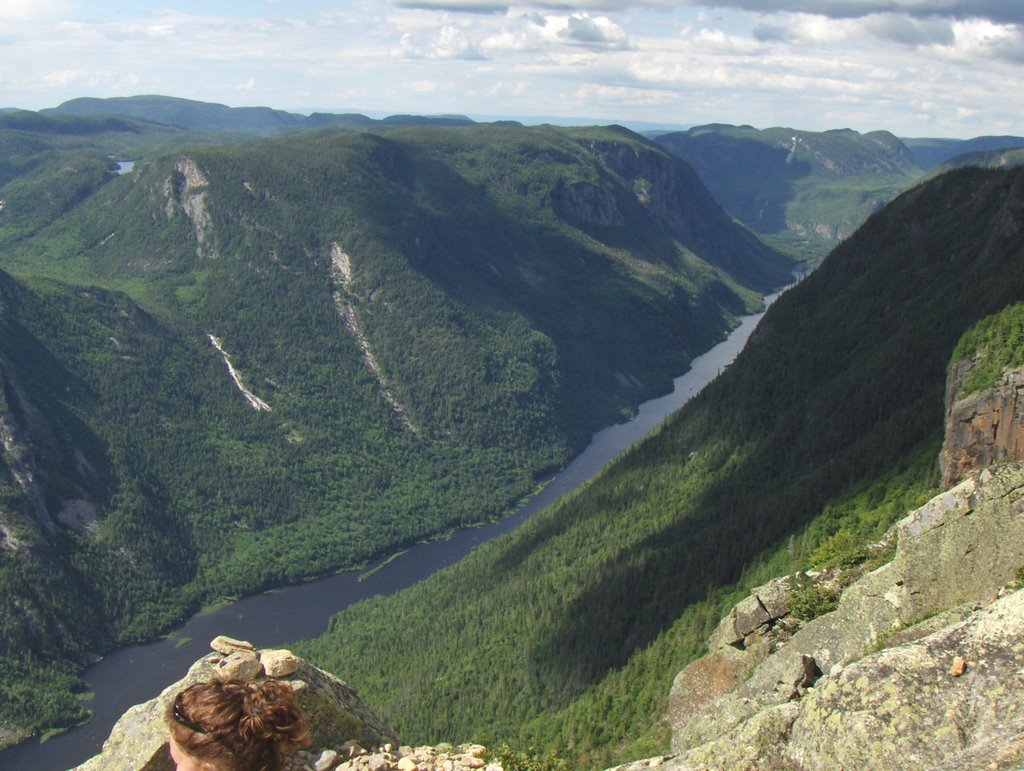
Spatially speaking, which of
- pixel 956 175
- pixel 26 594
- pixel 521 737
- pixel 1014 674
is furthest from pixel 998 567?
pixel 26 594

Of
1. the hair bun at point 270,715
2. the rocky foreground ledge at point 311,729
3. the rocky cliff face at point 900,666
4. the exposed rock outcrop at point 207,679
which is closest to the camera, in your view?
the hair bun at point 270,715

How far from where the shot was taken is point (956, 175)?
168 m

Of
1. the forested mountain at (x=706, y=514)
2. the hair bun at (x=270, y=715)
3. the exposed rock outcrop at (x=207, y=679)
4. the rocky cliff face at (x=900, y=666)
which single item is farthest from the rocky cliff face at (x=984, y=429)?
the hair bun at (x=270, y=715)

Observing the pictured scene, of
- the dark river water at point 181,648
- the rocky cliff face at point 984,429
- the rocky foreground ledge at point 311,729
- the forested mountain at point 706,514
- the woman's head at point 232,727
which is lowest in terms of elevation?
the dark river water at point 181,648

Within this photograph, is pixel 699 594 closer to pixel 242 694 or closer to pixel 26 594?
pixel 242 694

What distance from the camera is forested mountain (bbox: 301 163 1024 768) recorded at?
348 feet

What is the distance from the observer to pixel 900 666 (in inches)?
977

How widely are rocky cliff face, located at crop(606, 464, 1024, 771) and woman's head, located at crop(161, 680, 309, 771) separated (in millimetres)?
14230

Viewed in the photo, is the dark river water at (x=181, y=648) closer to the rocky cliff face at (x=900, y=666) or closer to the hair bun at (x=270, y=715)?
the rocky cliff face at (x=900, y=666)

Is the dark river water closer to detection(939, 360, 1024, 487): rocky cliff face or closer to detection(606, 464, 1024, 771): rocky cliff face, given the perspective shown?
detection(606, 464, 1024, 771): rocky cliff face

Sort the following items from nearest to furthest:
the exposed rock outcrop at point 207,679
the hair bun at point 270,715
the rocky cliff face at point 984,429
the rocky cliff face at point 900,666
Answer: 1. the hair bun at point 270,715
2. the rocky cliff face at point 900,666
3. the exposed rock outcrop at point 207,679
4. the rocky cliff face at point 984,429

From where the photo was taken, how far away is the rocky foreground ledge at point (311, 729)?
24977mm

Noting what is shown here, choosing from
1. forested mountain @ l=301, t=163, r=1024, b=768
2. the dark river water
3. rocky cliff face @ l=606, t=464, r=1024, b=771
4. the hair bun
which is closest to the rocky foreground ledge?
rocky cliff face @ l=606, t=464, r=1024, b=771

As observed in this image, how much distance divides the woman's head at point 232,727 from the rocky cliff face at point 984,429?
78069 mm
